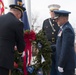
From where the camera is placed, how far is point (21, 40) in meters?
3.47

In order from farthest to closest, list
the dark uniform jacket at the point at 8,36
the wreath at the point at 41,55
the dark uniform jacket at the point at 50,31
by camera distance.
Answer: the dark uniform jacket at the point at 50,31 < the wreath at the point at 41,55 < the dark uniform jacket at the point at 8,36

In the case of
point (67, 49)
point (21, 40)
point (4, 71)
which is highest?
point (21, 40)

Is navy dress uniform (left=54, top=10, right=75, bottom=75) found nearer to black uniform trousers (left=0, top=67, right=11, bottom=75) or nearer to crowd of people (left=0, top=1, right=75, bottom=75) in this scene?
crowd of people (left=0, top=1, right=75, bottom=75)

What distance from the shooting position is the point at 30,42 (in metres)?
4.33

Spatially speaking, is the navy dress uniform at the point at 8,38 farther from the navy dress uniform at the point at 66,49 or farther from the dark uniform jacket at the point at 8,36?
the navy dress uniform at the point at 66,49

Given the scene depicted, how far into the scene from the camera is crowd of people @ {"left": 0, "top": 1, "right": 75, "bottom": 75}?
3348mm

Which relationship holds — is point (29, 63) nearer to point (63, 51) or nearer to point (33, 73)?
point (33, 73)

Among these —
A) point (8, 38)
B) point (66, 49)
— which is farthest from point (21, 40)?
point (66, 49)

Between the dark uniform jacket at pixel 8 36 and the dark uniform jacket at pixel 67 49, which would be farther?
the dark uniform jacket at pixel 67 49

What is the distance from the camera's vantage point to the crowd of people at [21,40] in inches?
132

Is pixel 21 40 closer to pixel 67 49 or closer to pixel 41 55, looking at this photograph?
pixel 67 49

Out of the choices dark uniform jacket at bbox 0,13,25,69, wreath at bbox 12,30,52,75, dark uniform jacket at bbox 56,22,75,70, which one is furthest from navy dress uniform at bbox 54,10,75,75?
dark uniform jacket at bbox 0,13,25,69

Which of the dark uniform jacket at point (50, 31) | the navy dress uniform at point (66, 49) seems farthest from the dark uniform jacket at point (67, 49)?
the dark uniform jacket at point (50, 31)

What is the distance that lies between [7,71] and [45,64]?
115cm
